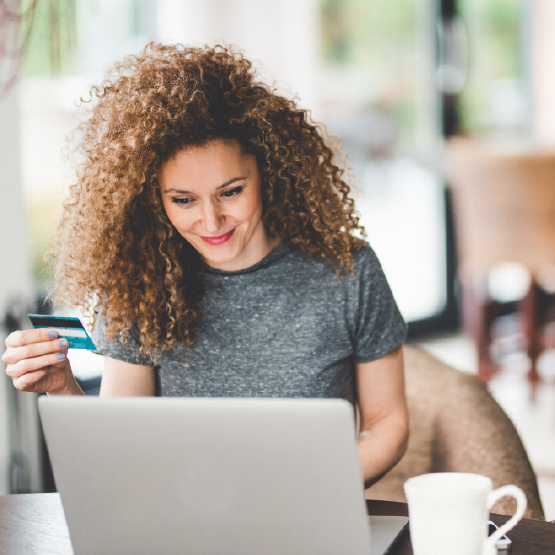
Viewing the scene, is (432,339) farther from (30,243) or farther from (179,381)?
(179,381)

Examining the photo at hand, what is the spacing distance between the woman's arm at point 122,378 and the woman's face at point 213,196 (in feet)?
0.77

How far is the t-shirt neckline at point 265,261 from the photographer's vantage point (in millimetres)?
1352

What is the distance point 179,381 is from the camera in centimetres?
134

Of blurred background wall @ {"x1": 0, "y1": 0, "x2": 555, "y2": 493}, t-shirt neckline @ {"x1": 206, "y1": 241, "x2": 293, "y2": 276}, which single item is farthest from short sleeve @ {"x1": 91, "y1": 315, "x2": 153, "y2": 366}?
blurred background wall @ {"x1": 0, "y1": 0, "x2": 555, "y2": 493}

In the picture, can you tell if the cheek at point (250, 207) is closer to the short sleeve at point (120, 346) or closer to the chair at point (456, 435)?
the short sleeve at point (120, 346)

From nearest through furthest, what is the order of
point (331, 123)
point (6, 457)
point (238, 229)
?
point (238, 229) < point (6, 457) < point (331, 123)

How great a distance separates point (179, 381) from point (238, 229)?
285 mm

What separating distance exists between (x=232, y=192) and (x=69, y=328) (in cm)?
34

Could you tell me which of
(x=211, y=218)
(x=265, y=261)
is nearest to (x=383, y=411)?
(x=265, y=261)

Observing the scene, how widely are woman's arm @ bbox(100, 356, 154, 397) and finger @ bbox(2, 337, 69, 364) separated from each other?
26 cm

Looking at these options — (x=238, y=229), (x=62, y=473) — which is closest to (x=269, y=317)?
(x=238, y=229)

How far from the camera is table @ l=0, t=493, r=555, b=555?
0.87m

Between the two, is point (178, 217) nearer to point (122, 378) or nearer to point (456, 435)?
point (122, 378)

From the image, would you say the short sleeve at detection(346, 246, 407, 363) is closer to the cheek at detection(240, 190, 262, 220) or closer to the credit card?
the cheek at detection(240, 190, 262, 220)
